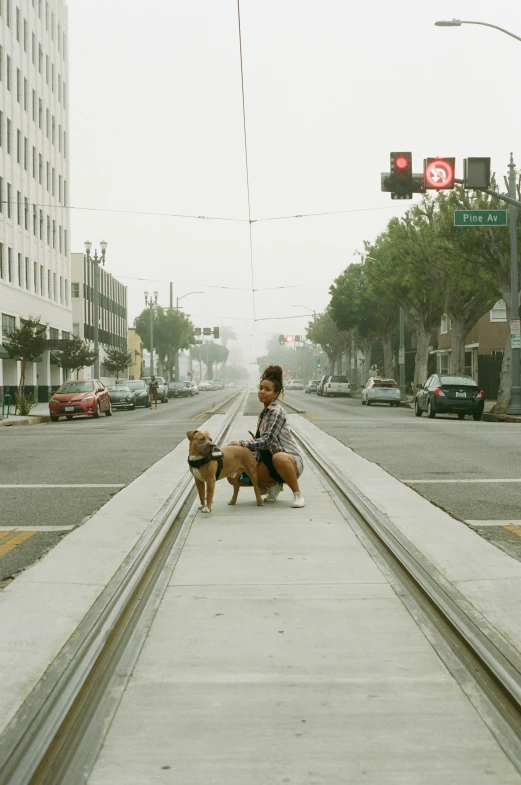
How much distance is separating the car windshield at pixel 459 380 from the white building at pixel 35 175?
76.0ft

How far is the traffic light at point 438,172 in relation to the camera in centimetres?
2066

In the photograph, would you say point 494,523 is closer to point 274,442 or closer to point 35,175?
point 274,442

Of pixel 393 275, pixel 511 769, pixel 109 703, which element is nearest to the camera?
pixel 511 769

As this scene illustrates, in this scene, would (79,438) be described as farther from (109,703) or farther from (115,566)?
(109,703)

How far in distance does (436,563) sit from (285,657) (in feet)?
8.73

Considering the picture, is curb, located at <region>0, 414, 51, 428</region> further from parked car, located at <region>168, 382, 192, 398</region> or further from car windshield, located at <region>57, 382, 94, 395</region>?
parked car, located at <region>168, 382, 192, 398</region>

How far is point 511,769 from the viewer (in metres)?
3.61

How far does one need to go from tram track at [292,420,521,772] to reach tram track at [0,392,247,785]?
1.62 metres

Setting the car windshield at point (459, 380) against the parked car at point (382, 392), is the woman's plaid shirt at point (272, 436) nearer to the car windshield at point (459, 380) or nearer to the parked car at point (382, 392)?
the car windshield at point (459, 380)

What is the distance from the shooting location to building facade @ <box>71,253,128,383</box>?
81000mm

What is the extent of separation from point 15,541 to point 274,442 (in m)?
2.76

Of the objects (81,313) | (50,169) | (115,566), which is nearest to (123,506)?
(115,566)

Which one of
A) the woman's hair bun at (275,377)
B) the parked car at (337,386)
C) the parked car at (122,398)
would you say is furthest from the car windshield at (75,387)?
the parked car at (337,386)

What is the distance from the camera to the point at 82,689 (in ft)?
14.6
